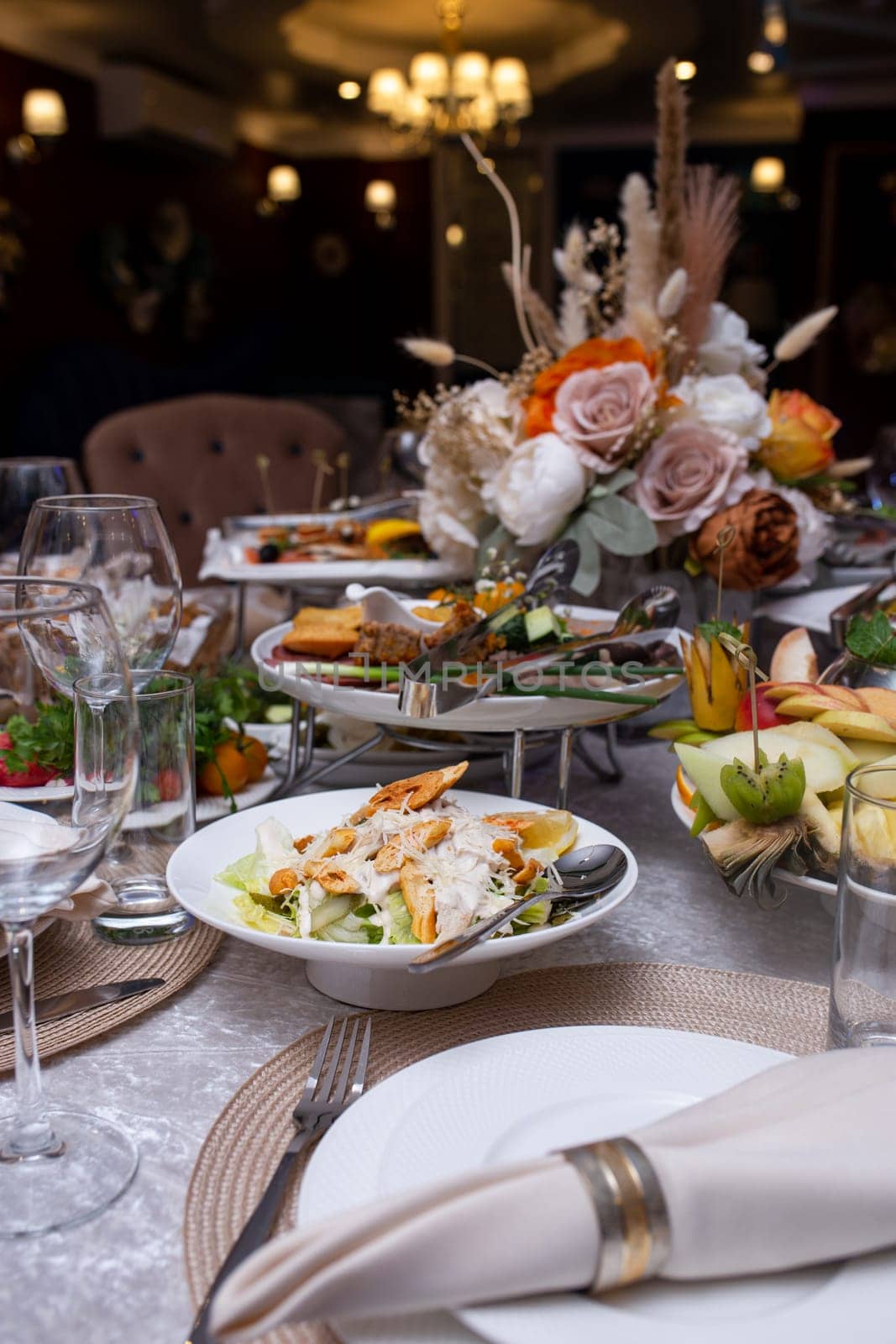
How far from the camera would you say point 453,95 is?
5.27 meters

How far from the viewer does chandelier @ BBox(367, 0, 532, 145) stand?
5238 mm

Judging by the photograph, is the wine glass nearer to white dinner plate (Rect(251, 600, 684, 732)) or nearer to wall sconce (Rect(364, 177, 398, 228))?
white dinner plate (Rect(251, 600, 684, 732))

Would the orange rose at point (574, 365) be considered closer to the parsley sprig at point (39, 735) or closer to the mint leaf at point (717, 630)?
the mint leaf at point (717, 630)

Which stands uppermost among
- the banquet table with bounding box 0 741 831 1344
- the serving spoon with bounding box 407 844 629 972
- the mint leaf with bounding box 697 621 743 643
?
the mint leaf with bounding box 697 621 743 643

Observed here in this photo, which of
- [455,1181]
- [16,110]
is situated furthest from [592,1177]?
[16,110]

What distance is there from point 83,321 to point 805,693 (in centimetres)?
636

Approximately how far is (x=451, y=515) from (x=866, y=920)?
2.87 ft

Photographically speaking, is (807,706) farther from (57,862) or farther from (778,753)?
(57,862)

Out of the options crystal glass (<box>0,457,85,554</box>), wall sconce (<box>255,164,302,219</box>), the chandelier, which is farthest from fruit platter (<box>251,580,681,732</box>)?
wall sconce (<box>255,164,302,219</box>)

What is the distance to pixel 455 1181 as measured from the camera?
1.25ft

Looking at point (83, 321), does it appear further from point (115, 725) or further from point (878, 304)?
point (115, 725)

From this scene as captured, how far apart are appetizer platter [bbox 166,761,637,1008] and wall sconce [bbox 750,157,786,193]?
8.94 metres

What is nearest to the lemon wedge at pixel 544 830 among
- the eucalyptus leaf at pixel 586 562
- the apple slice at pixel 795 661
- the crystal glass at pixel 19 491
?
the apple slice at pixel 795 661

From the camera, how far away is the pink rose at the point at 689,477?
3.94 ft
